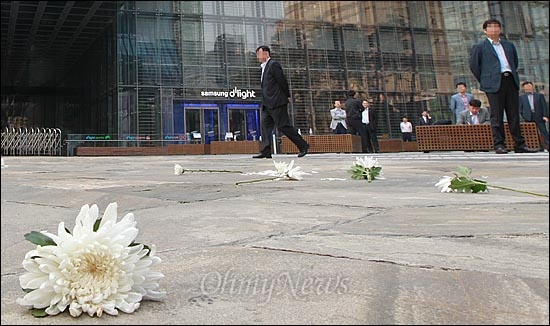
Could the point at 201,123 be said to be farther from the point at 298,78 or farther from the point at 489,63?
→ the point at 489,63

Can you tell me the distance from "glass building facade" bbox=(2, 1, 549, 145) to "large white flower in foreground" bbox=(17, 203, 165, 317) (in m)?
14.3

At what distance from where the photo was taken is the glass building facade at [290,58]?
16719 mm

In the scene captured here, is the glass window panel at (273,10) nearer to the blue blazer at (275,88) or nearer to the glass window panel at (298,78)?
the glass window panel at (298,78)

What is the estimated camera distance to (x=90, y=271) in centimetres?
53

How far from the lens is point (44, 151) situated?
60.1 ft

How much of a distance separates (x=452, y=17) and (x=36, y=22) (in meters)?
18.2

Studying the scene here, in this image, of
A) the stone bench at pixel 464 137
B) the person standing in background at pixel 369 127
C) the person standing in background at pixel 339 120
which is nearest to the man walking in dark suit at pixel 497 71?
the stone bench at pixel 464 137

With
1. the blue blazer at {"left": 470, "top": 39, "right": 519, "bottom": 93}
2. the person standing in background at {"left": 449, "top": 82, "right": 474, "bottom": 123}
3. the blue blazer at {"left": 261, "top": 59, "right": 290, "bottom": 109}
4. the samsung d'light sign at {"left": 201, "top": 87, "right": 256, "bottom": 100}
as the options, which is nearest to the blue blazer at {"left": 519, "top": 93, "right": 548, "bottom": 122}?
the person standing in background at {"left": 449, "top": 82, "right": 474, "bottom": 123}

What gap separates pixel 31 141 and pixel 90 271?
20989mm

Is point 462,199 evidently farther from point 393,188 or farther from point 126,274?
point 126,274

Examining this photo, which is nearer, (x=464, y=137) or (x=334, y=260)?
(x=334, y=260)

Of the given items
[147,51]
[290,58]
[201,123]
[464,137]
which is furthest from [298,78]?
[464,137]

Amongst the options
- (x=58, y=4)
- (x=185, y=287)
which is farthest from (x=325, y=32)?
(x=185, y=287)

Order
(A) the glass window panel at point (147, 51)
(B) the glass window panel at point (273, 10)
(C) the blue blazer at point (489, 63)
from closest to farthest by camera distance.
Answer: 1. (C) the blue blazer at point (489, 63)
2. (A) the glass window panel at point (147, 51)
3. (B) the glass window panel at point (273, 10)
